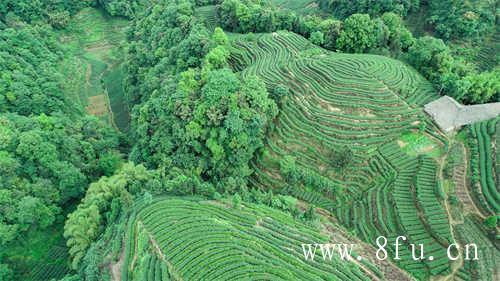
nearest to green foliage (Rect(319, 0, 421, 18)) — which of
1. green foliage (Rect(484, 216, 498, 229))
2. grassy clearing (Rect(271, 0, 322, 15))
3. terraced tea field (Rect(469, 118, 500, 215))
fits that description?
grassy clearing (Rect(271, 0, 322, 15))

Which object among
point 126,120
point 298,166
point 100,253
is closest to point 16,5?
point 126,120

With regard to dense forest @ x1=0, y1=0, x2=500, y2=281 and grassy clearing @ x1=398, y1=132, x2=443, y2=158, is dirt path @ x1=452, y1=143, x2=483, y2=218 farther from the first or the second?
grassy clearing @ x1=398, y1=132, x2=443, y2=158

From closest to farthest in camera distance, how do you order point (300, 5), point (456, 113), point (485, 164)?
point (485, 164) → point (456, 113) → point (300, 5)

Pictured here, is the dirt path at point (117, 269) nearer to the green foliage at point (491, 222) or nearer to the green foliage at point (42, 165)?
the green foliage at point (42, 165)

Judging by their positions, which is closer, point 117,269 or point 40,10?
point 117,269

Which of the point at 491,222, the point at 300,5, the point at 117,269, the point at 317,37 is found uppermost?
the point at 317,37

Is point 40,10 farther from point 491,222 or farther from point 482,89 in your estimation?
point 491,222

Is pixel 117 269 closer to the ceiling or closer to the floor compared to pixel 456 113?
closer to the floor

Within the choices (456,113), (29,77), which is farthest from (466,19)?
(29,77)
